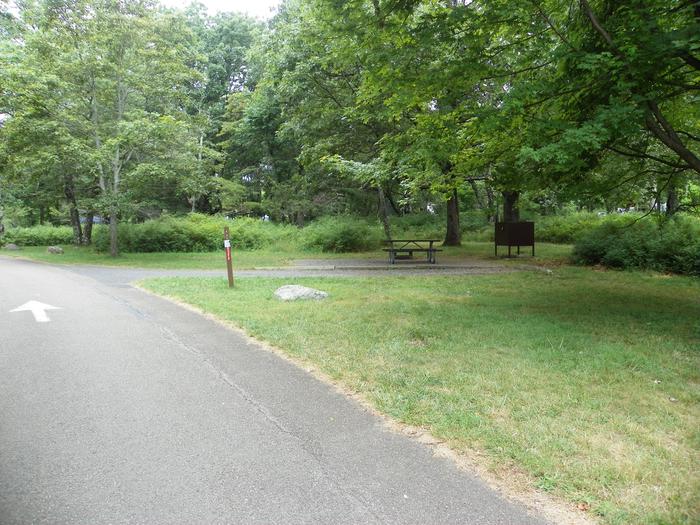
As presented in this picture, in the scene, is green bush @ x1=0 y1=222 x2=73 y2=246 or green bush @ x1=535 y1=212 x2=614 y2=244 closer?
green bush @ x1=535 y1=212 x2=614 y2=244

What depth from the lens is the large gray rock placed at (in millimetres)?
9727

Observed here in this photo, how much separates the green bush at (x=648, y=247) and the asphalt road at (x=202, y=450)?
1239 centimetres

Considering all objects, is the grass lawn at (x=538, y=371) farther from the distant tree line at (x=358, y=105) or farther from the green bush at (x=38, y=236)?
the green bush at (x=38, y=236)

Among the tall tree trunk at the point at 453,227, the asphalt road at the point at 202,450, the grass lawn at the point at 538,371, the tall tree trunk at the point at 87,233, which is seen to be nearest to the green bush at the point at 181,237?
the tall tree trunk at the point at 453,227

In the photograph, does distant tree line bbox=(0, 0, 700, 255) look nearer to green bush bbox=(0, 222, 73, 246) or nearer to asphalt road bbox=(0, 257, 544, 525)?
green bush bbox=(0, 222, 73, 246)

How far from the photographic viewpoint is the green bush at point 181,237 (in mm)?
25219

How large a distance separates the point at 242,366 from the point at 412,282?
712 cm

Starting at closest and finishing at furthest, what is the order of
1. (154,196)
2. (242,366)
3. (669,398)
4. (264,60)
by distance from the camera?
(669,398) → (242,366) → (264,60) → (154,196)

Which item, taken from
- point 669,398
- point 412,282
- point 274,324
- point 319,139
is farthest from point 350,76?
point 669,398

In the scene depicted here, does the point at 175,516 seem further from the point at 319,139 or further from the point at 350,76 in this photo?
the point at 319,139

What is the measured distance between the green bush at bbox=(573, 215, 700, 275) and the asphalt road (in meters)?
12.4

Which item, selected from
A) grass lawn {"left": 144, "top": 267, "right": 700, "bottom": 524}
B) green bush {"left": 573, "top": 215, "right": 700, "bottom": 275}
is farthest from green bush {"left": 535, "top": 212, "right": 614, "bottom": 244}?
grass lawn {"left": 144, "top": 267, "right": 700, "bottom": 524}

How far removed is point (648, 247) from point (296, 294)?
11.4m

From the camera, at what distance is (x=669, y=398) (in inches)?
179
